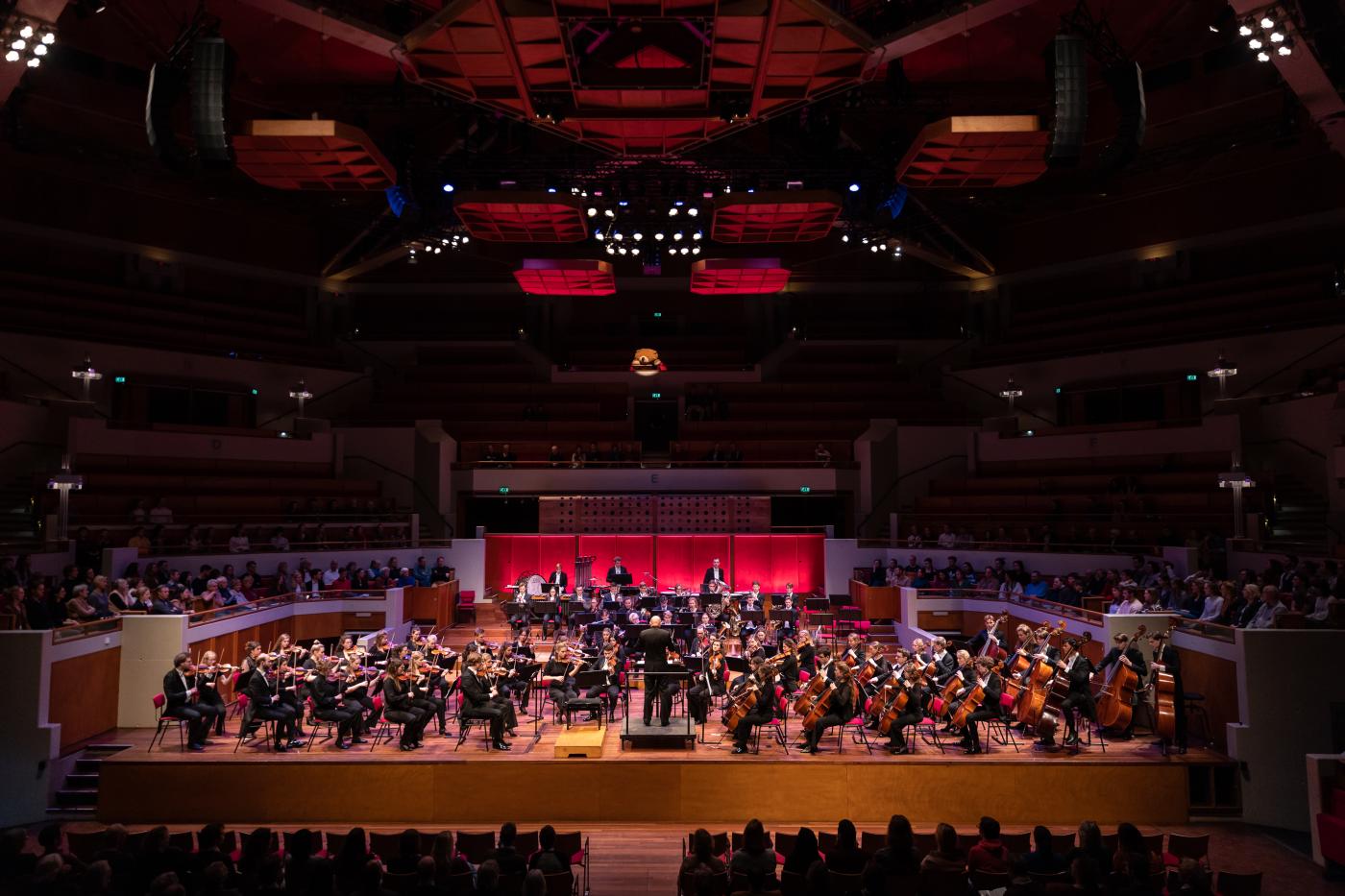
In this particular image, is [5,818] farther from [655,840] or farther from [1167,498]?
[1167,498]

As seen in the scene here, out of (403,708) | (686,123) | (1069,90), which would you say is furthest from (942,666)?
(686,123)

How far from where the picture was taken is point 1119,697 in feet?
39.3

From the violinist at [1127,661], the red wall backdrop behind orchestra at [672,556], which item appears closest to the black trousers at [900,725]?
the violinist at [1127,661]

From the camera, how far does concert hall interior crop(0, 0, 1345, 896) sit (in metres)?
11.3

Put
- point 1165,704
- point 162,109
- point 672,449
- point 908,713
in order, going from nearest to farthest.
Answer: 1. point 1165,704
2. point 908,713
3. point 162,109
4. point 672,449

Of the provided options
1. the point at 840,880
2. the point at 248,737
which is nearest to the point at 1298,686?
the point at 840,880

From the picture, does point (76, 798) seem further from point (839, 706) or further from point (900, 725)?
point (900, 725)

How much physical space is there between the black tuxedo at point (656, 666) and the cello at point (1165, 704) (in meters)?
6.19

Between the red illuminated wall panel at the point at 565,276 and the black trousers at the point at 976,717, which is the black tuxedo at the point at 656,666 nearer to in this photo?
the black trousers at the point at 976,717

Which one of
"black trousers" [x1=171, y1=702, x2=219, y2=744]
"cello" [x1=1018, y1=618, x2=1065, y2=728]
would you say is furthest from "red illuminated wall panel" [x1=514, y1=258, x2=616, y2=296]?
"cello" [x1=1018, y1=618, x2=1065, y2=728]

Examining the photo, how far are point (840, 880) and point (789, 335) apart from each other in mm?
23549

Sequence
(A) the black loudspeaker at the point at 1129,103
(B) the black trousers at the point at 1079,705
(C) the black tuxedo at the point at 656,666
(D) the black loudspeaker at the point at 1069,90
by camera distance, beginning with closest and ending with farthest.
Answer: (D) the black loudspeaker at the point at 1069,90 < (B) the black trousers at the point at 1079,705 < (C) the black tuxedo at the point at 656,666 < (A) the black loudspeaker at the point at 1129,103

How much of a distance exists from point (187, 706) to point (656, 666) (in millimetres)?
6097

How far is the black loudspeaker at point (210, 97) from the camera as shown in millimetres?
11430
